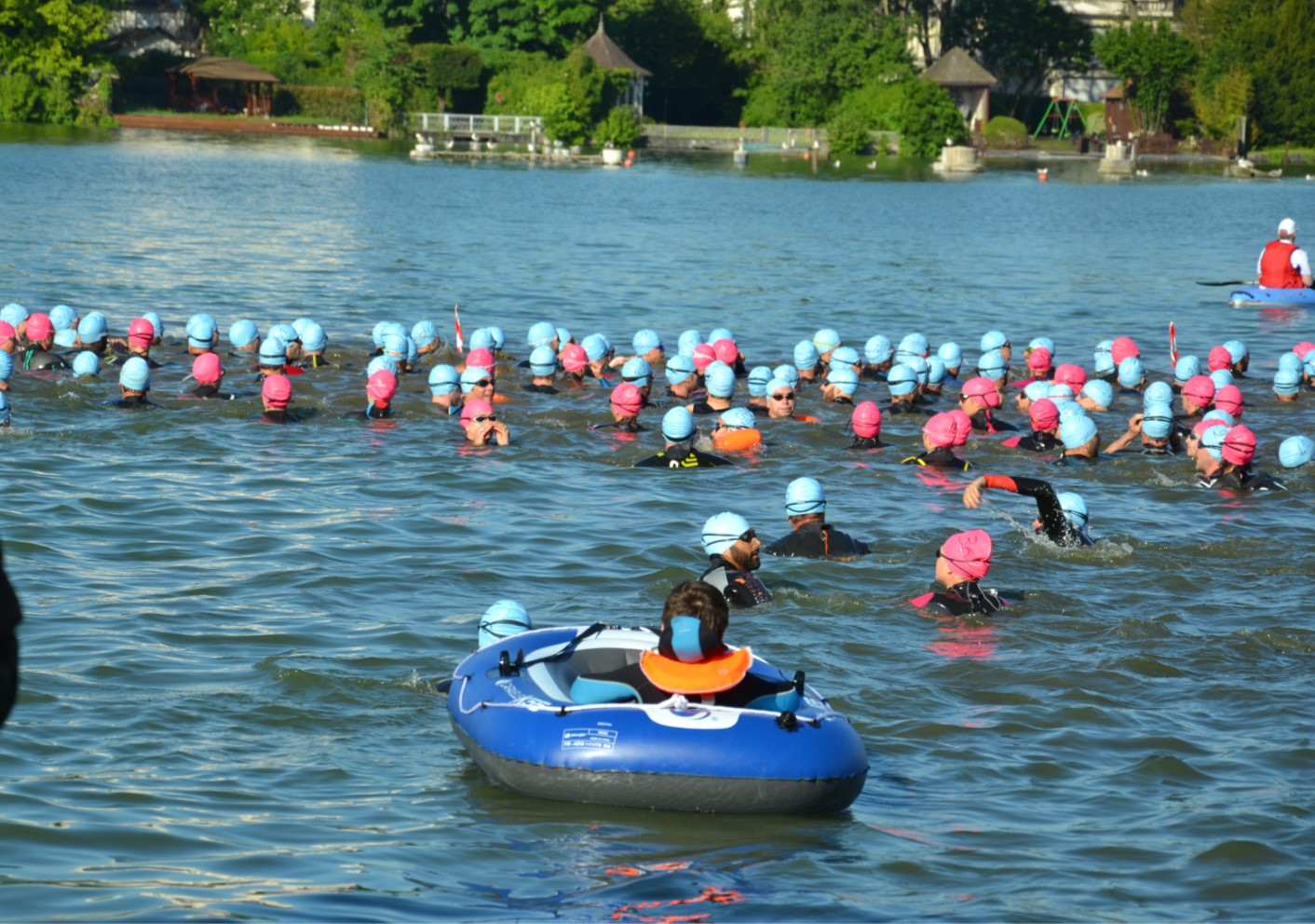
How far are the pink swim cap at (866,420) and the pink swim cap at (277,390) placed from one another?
6.59m

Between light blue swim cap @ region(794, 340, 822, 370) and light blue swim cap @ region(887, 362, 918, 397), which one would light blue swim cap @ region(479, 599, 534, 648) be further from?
light blue swim cap @ region(794, 340, 822, 370)

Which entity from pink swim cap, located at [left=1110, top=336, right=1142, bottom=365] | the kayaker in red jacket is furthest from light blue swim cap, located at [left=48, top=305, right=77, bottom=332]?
the kayaker in red jacket

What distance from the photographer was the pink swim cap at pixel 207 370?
67.3 feet

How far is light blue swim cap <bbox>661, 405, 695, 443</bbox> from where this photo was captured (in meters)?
17.5

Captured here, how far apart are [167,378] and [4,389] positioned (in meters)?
2.36

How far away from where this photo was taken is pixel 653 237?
160 ft

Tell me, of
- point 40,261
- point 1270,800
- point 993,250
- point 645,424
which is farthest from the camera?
point 993,250

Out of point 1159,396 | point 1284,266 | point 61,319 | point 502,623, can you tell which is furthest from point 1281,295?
point 502,623

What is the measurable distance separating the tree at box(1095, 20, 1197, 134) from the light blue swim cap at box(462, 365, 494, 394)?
290 ft

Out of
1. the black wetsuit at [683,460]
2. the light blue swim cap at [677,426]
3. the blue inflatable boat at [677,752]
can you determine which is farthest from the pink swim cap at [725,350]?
the blue inflatable boat at [677,752]

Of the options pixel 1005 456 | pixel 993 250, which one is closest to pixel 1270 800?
pixel 1005 456

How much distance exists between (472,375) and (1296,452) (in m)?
9.23

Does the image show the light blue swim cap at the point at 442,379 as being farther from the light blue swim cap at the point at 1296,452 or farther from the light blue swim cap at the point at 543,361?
the light blue swim cap at the point at 1296,452

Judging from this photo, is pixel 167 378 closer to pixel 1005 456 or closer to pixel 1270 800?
pixel 1005 456
